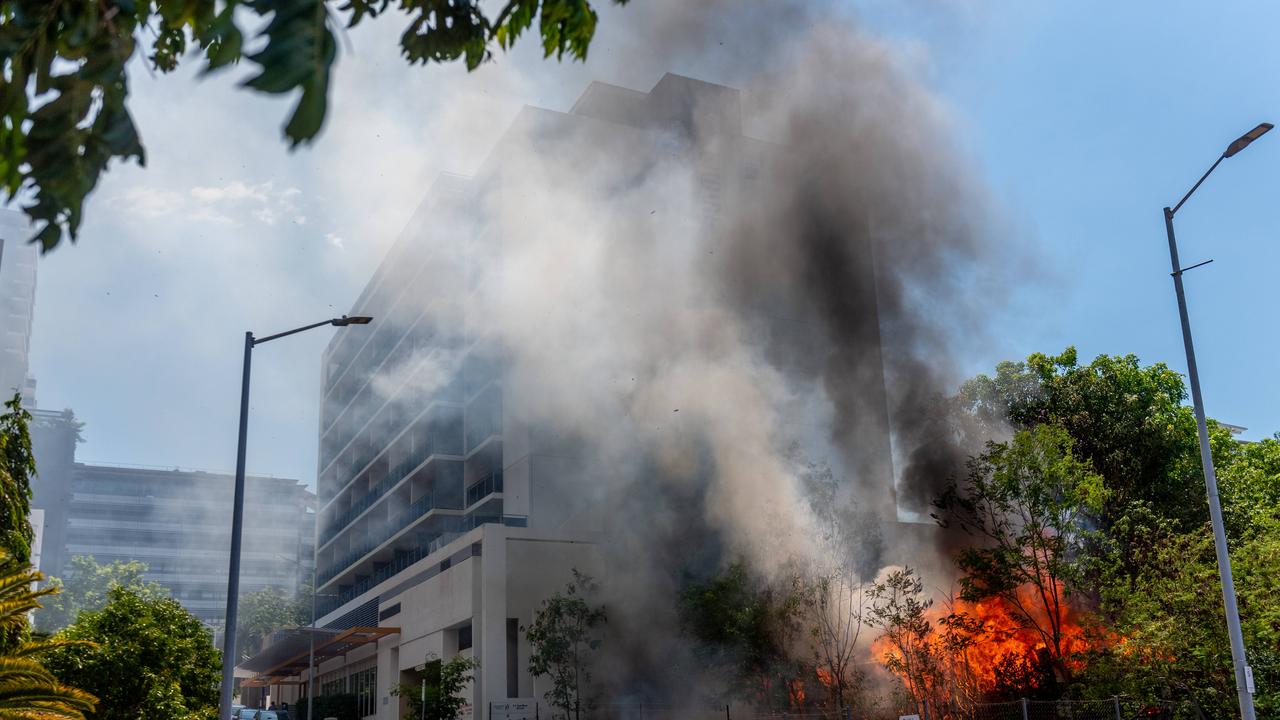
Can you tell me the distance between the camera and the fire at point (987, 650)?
29078 millimetres

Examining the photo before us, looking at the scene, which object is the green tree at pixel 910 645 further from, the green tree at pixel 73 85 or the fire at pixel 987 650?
the green tree at pixel 73 85

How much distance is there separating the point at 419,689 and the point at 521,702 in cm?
360

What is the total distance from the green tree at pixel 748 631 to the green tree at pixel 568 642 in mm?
4162

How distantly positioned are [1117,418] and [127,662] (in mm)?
30126

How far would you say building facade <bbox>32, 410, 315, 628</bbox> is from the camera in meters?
118

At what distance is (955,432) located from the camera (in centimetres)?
3959

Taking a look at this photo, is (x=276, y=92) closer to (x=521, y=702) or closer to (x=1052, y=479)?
(x=1052, y=479)

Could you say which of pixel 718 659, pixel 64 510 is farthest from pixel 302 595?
pixel 718 659

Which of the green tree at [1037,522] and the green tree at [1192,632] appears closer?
the green tree at [1192,632]

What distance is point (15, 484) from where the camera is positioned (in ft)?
53.6

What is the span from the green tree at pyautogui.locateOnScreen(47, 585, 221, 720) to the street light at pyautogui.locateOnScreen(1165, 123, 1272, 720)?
15080 millimetres

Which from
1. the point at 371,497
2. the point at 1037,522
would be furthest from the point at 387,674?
the point at 1037,522

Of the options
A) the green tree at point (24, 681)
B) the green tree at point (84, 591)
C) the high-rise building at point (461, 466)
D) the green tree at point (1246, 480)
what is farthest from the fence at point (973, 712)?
the green tree at point (84, 591)

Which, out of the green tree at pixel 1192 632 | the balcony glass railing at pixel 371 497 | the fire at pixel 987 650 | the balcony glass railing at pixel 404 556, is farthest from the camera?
the balcony glass railing at pixel 371 497
